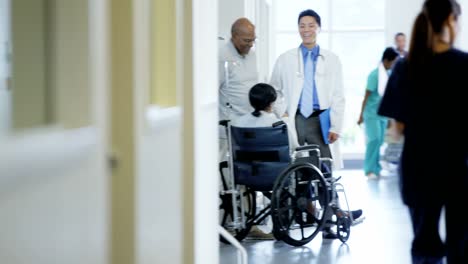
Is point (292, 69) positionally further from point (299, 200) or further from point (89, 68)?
point (89, 68)

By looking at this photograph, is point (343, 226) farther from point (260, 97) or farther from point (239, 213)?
point (260, 97)

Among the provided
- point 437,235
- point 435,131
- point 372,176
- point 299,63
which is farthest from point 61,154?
point 372,176

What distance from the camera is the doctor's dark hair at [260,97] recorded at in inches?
217

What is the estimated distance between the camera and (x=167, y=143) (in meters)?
2.59

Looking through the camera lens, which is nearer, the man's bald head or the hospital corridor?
the hospital corridor

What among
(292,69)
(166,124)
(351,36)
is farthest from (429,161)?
(351,36)

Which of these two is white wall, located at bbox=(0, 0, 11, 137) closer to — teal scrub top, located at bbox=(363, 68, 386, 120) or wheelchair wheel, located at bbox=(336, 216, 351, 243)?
wheelchair wheel, located at bbox=(336, 216, 351, 243)

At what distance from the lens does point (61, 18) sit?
4.69 ft

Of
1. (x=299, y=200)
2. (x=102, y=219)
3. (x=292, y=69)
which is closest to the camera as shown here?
(x=102, y=219)

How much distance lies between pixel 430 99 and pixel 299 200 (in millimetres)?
2143

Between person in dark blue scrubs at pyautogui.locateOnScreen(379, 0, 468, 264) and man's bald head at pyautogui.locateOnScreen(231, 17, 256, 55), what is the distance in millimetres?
2504

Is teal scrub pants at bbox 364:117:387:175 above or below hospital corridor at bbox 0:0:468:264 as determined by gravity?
below

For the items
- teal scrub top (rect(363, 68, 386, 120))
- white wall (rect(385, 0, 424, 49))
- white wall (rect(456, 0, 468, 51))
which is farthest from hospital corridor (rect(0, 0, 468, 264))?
white wall (rect(385, 0, 424, 49))

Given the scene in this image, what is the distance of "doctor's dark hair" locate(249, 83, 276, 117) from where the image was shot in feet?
18.1
